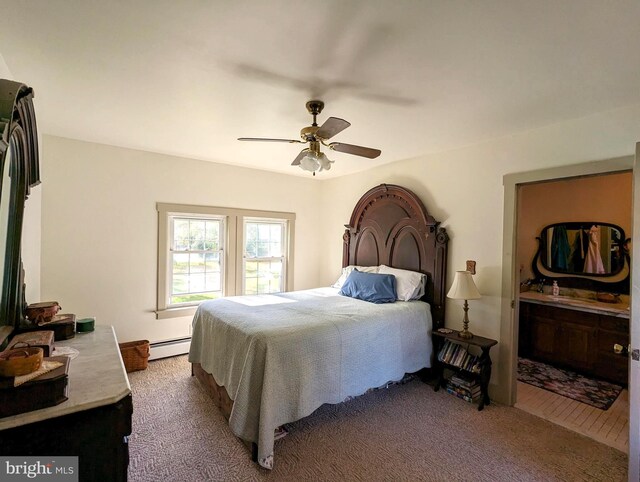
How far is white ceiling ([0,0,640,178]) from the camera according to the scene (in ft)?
4.57

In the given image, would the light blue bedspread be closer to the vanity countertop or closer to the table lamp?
the table lamp

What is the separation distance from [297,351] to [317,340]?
20 cm

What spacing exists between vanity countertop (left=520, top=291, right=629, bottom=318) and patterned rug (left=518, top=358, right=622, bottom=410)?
780 millimetres

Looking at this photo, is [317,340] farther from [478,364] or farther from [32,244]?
[32,244]

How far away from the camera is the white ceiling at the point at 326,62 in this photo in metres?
1.39

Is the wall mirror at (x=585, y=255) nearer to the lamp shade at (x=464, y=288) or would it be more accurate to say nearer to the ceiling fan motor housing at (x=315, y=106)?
the lamp shade at (x=464, y=288)

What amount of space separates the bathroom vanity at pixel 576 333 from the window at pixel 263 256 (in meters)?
3.43

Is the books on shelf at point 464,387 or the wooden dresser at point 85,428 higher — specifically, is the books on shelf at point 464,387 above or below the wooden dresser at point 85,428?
below

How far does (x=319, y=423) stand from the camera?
2.53 m

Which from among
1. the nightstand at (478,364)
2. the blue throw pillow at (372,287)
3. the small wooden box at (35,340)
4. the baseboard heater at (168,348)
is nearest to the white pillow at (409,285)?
the blue throw pillow at (372,287)

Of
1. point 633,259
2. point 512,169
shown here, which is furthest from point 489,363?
point 512,169

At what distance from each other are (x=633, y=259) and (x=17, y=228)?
11.8 ft

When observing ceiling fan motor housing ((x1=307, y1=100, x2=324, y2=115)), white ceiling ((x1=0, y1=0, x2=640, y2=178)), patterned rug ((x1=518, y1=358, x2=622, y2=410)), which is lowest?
patterned rug ((x1=518, y1=358, x2=622, y2=410))

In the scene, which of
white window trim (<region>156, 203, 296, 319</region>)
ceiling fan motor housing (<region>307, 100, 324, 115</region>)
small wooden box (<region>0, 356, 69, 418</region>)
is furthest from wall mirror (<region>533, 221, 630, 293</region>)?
small wooden box (<region>0, 356, 69, 418</region>)
